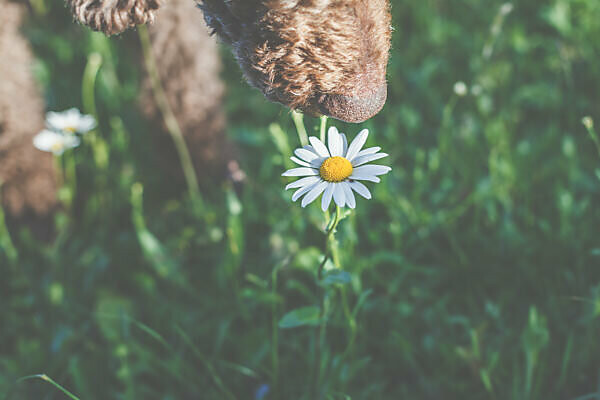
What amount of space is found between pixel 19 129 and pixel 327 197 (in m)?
1.48

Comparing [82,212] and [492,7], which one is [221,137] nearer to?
[82,212]

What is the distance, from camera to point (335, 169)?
961 mm

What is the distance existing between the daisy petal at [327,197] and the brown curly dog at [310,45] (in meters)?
0.19

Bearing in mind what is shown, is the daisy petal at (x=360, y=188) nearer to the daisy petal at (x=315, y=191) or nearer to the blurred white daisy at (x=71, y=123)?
the daisy petal at (x=315, y=191)

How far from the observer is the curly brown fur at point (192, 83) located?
1827 millimetres

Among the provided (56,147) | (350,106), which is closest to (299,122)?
(350,106)

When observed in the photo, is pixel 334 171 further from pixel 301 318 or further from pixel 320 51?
pixel 301 318

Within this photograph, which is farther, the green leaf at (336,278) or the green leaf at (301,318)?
the green leaf at (301,318)

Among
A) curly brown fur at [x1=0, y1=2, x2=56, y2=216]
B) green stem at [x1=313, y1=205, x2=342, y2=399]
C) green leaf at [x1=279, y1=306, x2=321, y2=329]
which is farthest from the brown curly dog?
curly brown fur at [x1=0, y1=2, x2=56, y2=216]

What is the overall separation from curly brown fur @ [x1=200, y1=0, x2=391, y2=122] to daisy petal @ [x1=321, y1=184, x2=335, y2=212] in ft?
0.62

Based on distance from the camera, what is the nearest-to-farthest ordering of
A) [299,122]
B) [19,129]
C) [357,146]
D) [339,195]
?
[339,195] < [357,146] < [299,122] < [19,129]

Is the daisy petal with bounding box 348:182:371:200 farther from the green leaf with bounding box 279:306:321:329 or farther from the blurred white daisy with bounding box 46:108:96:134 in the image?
the blurred white daisy with bounding box 46:108:96:134

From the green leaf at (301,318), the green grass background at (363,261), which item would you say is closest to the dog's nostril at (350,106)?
the green grass background at (363,261)

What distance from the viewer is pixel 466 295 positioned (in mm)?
1603
